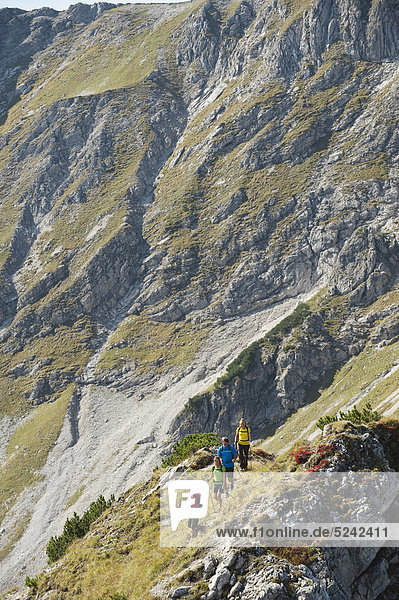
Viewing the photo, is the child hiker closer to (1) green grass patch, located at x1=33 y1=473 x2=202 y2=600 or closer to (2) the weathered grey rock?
(1) green grass patch, located at x1=33 y1=473 x2=202 y2=600

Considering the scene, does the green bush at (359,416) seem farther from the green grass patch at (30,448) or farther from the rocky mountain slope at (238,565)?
the green grass patch at (30,448)

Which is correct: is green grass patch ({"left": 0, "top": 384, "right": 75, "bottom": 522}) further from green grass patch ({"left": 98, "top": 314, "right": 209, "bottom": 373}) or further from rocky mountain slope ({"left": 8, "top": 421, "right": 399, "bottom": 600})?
rocky mountain slope ({"left": 8, "top": 421, "right": 399, "bottom": 600})

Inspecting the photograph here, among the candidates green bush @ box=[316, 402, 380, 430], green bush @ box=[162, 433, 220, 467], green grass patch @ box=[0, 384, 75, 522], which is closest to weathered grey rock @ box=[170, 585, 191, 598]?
green bush @ box=[316, 402, 380, 430]

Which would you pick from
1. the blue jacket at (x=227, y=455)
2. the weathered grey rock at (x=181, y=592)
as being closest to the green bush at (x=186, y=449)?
the blue jacket at (x=227, y=455)

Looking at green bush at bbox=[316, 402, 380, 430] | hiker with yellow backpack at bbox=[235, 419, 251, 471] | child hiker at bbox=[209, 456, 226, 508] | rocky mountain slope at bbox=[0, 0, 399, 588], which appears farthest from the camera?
rocky mountain slope at bbox=[0, 0, 399, 588]

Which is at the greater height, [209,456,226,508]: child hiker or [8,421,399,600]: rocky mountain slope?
[209,456,226,508]: child hiker

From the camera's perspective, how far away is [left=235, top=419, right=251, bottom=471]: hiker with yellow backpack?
2502cm

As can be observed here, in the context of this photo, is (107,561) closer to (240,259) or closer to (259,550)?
(259,550)

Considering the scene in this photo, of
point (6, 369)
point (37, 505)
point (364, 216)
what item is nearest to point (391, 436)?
point (37, 505)

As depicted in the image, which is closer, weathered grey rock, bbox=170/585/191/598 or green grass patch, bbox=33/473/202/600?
weathered grey rock, bbox=170/585/191/598

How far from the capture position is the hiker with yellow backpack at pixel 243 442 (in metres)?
25.0

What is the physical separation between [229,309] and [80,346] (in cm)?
5588

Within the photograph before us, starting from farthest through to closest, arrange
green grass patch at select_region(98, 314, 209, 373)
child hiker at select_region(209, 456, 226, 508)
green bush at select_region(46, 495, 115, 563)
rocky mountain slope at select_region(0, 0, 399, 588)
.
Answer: green grass patch at select_region(98, 314, 209, 373)
rocky mountain slope at select_region(0, 0, 399, 588)
green bush at select_region(46, 495, 115, 563)
child hiker at select_region(209, 456, 226, 508)

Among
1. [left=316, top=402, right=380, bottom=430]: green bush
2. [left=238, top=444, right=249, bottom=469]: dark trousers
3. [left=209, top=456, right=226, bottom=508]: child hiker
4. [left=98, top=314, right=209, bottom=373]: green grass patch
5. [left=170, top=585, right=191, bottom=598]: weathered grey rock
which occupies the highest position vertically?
[left=209, top=456, right=226, bottom=508]: child hiker
